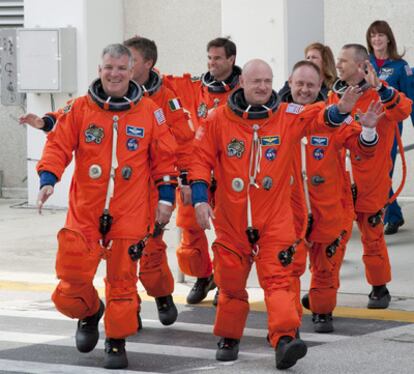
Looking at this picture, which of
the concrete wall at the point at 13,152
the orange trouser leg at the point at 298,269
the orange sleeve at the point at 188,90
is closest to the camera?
the orange trouser leg at the point at 298,269

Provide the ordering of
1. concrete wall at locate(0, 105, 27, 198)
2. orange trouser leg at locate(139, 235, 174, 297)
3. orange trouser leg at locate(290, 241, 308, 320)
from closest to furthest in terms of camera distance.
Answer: orange trouser leg at locate(290, 241, 308, 320) → orange trouser leg at locate(139, 235, 174, 297) → concrete wall at locate(0, 105, 27, 198)

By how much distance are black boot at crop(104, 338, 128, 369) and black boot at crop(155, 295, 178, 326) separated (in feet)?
4.12

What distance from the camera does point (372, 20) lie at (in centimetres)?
1518

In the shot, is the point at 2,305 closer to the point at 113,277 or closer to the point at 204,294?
the point at 204,294

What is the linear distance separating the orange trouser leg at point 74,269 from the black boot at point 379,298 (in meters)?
2.53

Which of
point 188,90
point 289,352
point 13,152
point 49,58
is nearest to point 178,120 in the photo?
point 188,90

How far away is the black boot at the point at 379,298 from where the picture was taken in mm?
10047

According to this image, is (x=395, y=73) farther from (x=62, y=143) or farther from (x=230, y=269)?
(x=62, y=143)

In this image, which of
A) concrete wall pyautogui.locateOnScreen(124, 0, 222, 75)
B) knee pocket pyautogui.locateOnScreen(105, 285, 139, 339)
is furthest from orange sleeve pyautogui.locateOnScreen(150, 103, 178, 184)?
concrete wall pyautogui.locateOnScreen(124, 0, 222, 75)

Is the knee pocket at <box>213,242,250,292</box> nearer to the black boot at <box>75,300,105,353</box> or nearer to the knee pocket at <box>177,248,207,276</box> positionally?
the black boot at <box>75,300,105,353</box>

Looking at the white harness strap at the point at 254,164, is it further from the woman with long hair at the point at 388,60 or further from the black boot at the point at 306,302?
the woman with long hair at the point at 388,60

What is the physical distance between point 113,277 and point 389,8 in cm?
766

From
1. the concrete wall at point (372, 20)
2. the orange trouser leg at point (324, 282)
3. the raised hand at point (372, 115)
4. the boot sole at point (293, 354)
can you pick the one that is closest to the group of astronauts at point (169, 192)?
the boot sole at point (293, 354)

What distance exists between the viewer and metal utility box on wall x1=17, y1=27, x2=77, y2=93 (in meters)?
15.7
